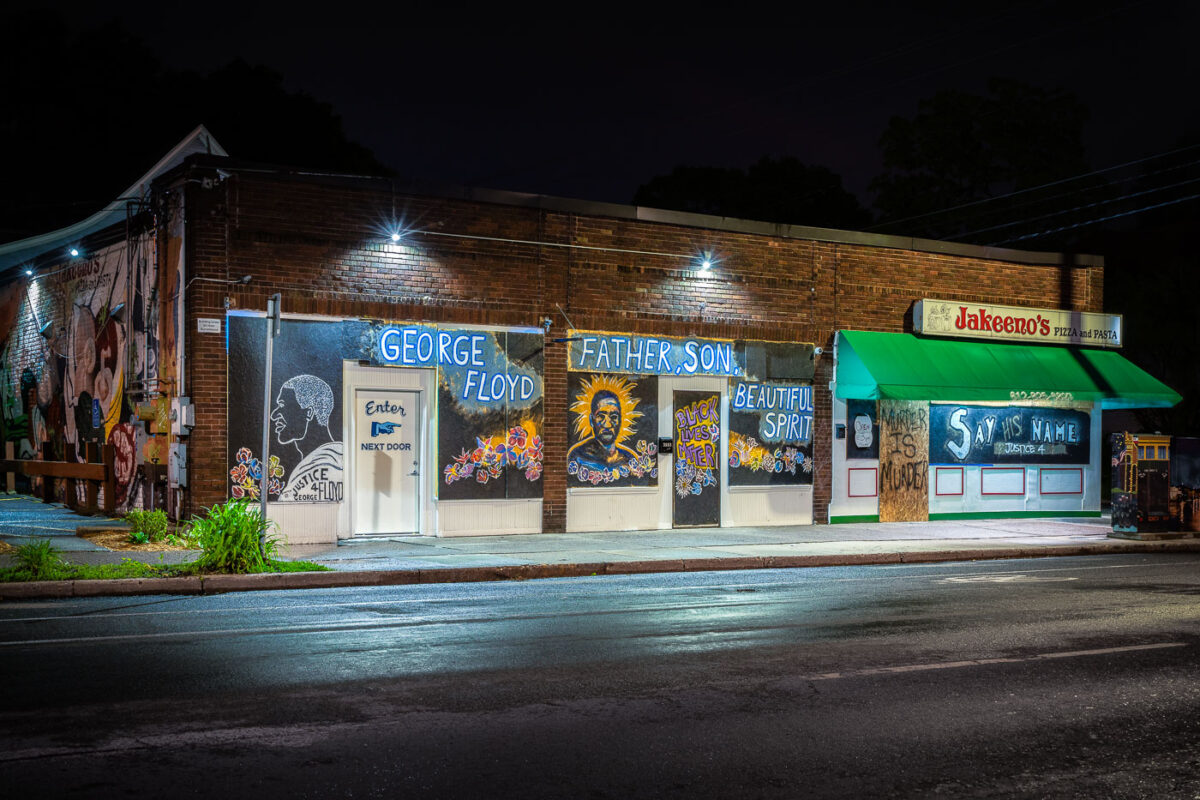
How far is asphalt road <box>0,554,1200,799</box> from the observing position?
550cm

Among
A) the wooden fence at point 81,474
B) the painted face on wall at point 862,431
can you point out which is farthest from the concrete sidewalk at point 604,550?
the painted face on wall at point 862,431

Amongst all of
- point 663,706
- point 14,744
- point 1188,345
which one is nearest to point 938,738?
point 663,706

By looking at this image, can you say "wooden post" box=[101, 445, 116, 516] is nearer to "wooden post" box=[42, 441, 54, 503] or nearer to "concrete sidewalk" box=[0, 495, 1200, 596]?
"concrete sidewalk" box=[0, 495, 1200, 596]

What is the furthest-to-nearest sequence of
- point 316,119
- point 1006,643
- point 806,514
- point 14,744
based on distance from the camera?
point 316,119, point 806,514, point 1006,643, point 14,744

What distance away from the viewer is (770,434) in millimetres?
20750

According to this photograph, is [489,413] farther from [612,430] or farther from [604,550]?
[604,550]

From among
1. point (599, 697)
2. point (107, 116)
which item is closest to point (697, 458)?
point (599, 697)

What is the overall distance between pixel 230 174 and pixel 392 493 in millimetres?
5361

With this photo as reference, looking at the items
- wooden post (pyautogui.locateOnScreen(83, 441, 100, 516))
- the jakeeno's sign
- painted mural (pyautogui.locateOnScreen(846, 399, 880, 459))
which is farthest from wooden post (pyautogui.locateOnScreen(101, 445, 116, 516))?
the jakeeno's sign

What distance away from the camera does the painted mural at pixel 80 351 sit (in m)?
18.9

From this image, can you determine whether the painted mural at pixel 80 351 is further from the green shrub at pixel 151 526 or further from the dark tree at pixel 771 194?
the dark tree at pixel 771 194

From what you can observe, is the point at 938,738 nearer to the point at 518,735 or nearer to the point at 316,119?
the point at 518,735

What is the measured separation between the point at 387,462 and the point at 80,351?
8191mm

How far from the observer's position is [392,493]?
1766 cm
